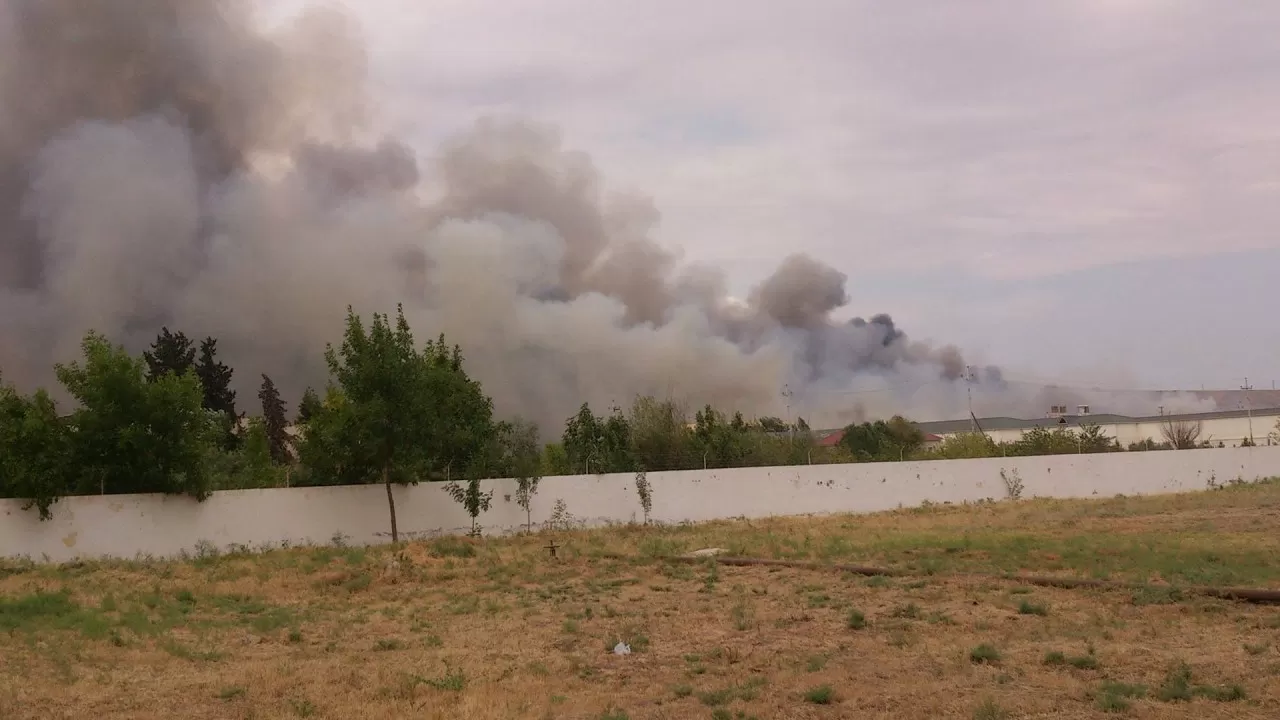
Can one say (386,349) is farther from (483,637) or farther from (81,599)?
(483,637)

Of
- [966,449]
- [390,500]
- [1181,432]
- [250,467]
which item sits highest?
[250,467]

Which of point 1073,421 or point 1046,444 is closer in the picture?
point 1046,444

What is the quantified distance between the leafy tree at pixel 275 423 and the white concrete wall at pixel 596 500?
2918cm

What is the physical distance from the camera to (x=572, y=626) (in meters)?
15.4

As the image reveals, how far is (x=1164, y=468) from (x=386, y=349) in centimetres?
4108

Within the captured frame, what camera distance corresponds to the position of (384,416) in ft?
102

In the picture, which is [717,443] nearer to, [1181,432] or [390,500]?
[390,500]

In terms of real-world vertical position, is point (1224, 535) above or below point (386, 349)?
below

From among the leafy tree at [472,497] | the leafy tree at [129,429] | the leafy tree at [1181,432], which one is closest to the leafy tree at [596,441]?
the leafy tree at [472,497]

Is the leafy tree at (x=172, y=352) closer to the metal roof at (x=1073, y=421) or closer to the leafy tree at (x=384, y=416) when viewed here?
the leafy tree at (x=384, y=416)

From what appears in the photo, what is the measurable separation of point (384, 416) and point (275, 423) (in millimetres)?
36535

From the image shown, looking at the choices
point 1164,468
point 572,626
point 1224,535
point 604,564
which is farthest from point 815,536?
point 1164,468

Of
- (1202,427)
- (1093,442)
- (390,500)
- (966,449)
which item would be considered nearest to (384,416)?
(390,500)

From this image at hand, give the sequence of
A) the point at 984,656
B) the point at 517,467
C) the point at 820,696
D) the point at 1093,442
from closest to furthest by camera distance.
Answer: the point at 820,696
the point at 984,656
the point at 517,467
the point at 1093,442
